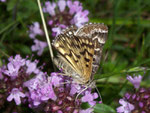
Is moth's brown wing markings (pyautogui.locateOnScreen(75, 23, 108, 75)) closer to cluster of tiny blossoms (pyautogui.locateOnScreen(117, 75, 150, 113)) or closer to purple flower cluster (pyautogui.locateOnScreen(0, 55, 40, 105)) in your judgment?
cluster of tiny blossoms (pyautogui.locateOnScreen(117, 75, 150, 113))

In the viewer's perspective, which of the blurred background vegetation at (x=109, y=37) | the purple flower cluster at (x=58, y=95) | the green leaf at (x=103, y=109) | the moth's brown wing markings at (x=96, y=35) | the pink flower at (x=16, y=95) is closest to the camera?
the purple flower cluster at (x=58, y=95)

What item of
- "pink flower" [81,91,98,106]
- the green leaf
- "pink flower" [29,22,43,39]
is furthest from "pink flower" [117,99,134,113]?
"pink flower" [29,22,43,39]

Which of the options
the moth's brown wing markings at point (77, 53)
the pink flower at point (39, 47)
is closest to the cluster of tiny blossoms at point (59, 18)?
the pink flower at point (39, 47)

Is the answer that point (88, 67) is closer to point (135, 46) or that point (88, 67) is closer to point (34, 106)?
point (34, 106)

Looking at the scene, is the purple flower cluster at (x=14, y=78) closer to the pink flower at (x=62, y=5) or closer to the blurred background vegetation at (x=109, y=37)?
the blurred background vegetation at (x=109, y=37)

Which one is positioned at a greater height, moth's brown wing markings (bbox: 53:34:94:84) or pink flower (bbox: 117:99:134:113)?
moth's brown wing markings (bbox: 53:34:94:84)

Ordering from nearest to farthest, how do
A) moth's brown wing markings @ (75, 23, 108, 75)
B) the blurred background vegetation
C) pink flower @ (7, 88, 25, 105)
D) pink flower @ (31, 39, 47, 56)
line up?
pink flower @ (7, 88, 25, 105), moth's brown wing markings @ (75, 23, 108, 75), the blurred background vegetation, pink flower @ (31, 39, 47, 56)

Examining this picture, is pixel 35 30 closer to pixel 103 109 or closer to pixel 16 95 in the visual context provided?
pixel 16 95
